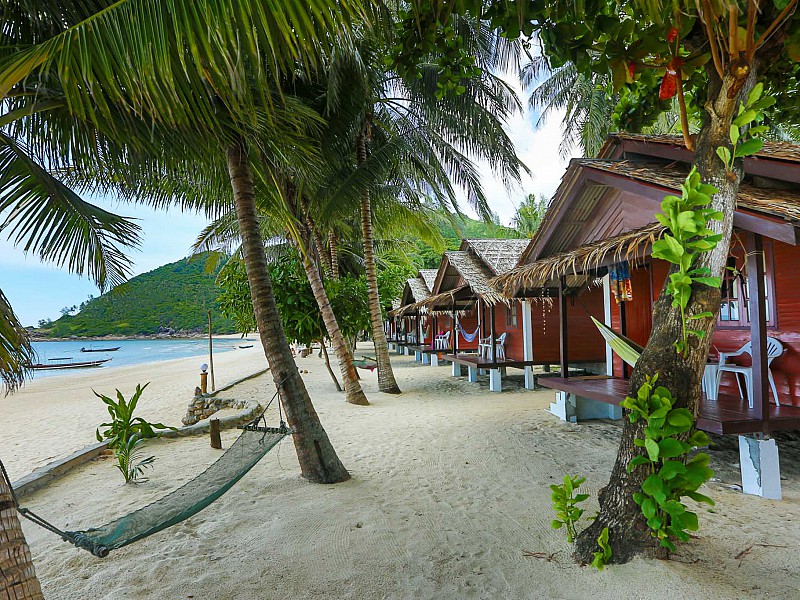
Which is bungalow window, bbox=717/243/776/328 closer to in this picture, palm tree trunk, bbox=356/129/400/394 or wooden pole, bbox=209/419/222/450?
palm tree trunk, bbox=356/129/400/394

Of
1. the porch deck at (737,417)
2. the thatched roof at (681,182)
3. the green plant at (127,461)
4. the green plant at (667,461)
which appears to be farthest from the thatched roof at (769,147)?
the green plant at (127,461)

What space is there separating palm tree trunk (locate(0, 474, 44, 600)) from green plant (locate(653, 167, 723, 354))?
3031 millimetres

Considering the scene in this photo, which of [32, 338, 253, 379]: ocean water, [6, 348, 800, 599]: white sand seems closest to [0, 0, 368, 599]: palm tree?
[6, 348, 800, 599]: white sand

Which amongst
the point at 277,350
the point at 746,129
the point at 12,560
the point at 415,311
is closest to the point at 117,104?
the point at 12,560

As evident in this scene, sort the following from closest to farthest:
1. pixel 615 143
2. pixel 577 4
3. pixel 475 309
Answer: pixel 577 4
pixel 615 143
pixel 475 309

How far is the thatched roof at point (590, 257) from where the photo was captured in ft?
16.0

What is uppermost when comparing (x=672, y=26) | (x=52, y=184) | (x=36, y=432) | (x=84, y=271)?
(x=672, y=26)

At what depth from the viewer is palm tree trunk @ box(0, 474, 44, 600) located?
5.27ft

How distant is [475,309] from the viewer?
16.6 meters

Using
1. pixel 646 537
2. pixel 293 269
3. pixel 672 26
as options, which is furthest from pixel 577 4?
pixel 293 269

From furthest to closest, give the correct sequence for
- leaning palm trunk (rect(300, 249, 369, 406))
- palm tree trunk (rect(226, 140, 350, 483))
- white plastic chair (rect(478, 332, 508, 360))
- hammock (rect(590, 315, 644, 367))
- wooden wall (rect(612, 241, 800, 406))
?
white plastic chair (rect(478, 332, 508, 360)) < leaning palm trunk (rect(300, 249, 369, 406)) < wooden wall (rect(612, 241, 800, 406)) < palm tree trunk (rect(226, 140, 350, 483)) < hammock (rect(590, 315, 644, 367))

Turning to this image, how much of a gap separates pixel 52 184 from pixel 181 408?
8.63 metres

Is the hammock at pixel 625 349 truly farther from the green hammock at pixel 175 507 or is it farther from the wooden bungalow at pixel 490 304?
the wooden bungalow at pixel 490 304

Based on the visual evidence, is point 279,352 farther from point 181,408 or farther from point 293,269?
point 181,408
